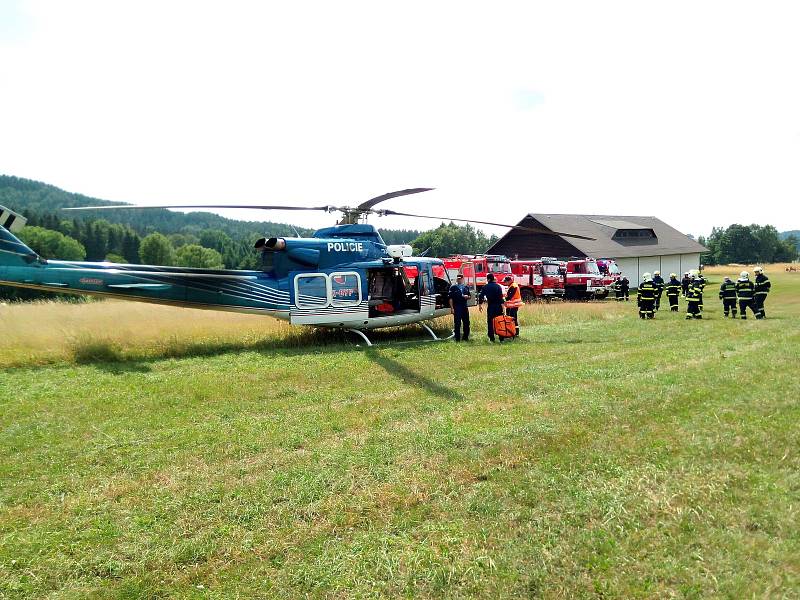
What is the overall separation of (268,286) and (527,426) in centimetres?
743

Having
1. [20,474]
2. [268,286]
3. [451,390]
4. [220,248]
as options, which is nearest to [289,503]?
[20,474]

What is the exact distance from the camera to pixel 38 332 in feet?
37.2

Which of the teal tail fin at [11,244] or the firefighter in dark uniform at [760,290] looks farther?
the firefighter in dark uniform at [760,290]

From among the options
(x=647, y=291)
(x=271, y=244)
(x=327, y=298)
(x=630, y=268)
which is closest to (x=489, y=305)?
(x=327, y=298)

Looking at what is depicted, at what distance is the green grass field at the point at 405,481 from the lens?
330cm

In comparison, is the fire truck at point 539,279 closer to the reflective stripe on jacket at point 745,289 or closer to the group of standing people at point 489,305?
the reflective stripe on jacket at point 745,289

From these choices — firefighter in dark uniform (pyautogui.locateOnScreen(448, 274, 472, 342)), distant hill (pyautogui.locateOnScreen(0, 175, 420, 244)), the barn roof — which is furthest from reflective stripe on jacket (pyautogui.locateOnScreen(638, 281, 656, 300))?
distant hill (pyautogui.locateOnScreen(0, 175, 420, 244))

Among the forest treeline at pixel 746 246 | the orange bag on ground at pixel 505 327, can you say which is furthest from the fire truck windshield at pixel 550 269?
the forest treeline at pixel 746 246

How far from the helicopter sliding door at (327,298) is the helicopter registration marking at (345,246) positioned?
1.80ft

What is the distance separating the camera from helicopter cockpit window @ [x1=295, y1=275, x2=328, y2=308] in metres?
12.0

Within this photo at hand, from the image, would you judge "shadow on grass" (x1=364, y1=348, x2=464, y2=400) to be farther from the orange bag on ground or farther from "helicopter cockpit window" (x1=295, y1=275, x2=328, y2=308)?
the orange bag on ground

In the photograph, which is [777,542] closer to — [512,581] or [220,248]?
[512,581]

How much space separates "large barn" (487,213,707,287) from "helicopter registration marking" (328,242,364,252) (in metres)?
27.9

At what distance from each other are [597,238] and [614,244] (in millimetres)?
1299
